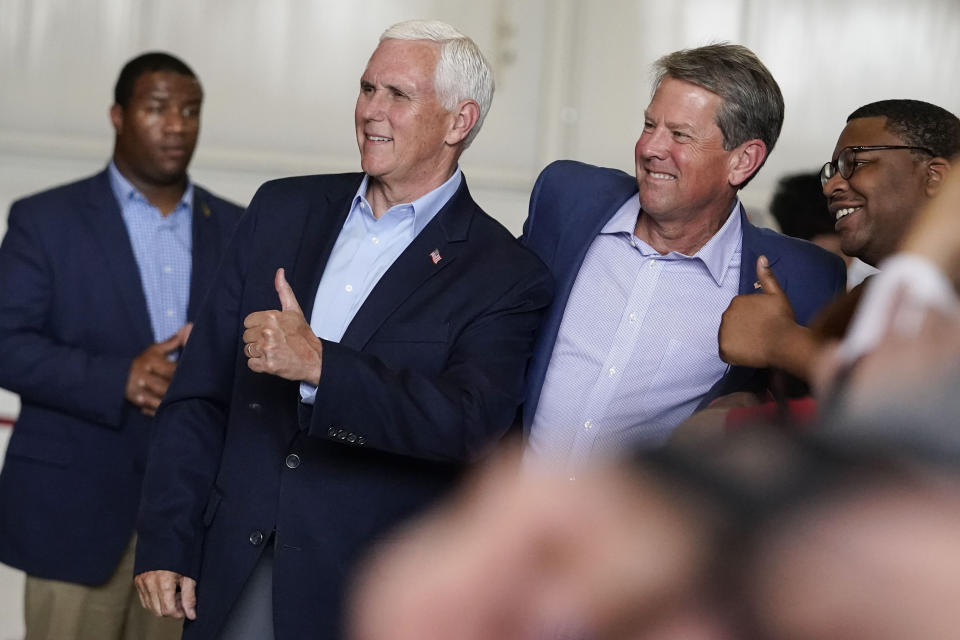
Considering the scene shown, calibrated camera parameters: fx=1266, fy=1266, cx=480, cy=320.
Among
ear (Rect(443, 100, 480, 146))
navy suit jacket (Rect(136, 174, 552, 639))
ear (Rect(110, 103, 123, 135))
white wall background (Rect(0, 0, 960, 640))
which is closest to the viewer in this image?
navy suit jacket (Rect(136, 174, 552, 639))

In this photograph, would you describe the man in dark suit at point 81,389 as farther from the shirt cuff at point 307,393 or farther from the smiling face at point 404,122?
the shirt cuff at point 307,393

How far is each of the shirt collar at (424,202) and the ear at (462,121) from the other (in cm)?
9

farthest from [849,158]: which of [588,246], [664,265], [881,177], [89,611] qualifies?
[89,611]

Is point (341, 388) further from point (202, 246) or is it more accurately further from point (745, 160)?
point (202, 246)

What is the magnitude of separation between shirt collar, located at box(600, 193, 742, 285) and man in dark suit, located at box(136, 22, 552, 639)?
276 mm

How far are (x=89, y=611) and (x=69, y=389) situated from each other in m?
0.67

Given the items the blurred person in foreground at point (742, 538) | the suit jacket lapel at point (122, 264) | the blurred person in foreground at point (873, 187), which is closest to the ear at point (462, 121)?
the blurred person in foreground at point (873, 187)

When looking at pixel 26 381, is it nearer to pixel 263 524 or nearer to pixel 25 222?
pixel 25 222

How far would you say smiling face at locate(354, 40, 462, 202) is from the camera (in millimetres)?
2756

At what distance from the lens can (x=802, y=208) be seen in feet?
15.3

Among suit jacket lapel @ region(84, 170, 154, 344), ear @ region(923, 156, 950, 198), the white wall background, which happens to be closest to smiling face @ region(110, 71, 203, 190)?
suit jacket lapel @ region(84, 170, 154, 344)

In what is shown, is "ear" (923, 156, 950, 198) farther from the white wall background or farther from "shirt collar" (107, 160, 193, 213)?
the white wall background

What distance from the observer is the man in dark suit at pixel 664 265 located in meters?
2.76

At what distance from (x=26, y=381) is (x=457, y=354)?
160cm
